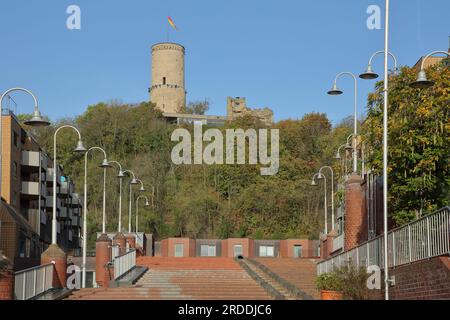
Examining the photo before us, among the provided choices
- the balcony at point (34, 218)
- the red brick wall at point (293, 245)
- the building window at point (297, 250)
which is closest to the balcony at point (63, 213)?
the balcony at point (34, 218)

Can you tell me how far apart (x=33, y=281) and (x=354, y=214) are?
17272mm

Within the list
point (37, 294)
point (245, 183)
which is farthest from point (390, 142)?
point (245, 183)

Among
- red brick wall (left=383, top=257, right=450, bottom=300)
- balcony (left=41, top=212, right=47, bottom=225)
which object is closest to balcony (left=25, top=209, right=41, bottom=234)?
balcony (left=41, top=212, right=47, bottom=225)

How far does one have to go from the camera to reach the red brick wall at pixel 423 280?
16184 mm

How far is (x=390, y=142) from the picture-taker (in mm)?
27109

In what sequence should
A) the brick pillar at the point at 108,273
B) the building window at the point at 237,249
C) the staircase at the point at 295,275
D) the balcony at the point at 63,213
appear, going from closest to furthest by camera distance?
the staircase at the point at 295,275 < the brick pillar at the point at 108,273 < the building window at the point at 237,249 < the balcony at the point at 63,213

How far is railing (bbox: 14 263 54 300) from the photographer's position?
21.0 m

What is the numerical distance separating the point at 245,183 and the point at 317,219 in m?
10.1

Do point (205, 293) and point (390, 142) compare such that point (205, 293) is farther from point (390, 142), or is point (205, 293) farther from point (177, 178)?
point (177, 178)

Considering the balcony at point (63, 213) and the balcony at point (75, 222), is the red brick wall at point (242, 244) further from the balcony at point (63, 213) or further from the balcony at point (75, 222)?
the balcony at point (75, 222)

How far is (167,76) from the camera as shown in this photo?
128 meters

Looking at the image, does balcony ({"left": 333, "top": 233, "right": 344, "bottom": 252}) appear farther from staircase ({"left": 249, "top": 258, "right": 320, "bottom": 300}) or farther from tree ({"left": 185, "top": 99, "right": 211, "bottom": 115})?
tree ({"left": 185, "top": 99, "right": 211, "bottom": 115})

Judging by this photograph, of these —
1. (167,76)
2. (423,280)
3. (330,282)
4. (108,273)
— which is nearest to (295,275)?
(108,273)

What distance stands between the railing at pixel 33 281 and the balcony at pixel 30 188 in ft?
125
